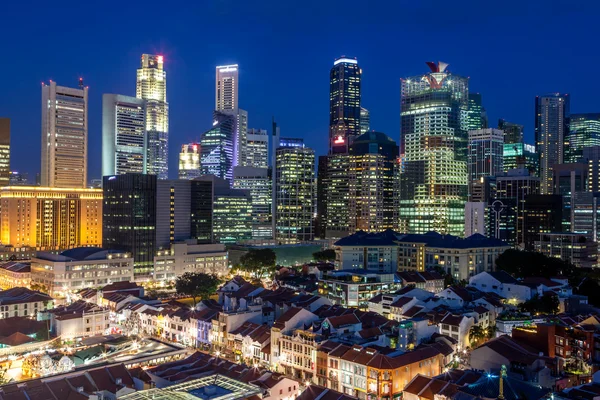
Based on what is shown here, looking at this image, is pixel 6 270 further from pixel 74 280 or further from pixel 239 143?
pixel 239 143

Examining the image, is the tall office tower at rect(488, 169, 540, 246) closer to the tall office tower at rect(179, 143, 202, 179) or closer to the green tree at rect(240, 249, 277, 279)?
the green tree at rect(240, 249, 277, 279)

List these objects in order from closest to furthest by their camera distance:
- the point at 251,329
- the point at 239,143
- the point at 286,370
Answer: the point at 286,370 < the point at 251,329 < the point at 239,143

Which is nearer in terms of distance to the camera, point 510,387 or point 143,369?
point 510,387

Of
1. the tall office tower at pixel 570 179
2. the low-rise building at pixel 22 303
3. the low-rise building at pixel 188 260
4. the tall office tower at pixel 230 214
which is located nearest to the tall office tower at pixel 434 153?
the tall office tower at pixel 570 179

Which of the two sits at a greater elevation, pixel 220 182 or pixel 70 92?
pixel 70 92

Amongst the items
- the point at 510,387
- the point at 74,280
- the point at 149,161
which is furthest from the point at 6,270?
the point at 149,161

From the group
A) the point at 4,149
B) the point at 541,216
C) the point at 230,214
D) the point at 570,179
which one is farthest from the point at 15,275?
the point at 570,179

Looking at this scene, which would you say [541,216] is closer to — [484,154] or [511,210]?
[511,210]
